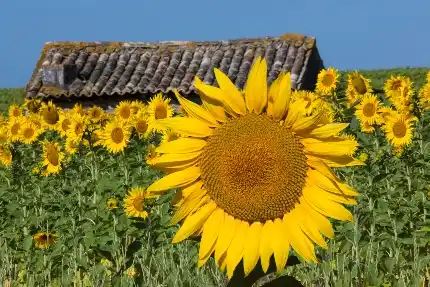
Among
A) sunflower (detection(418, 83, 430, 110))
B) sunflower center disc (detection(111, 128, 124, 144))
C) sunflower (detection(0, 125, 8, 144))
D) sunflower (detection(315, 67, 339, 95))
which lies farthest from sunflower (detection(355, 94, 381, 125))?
sunflower (detection(0, 125, 8, 144))

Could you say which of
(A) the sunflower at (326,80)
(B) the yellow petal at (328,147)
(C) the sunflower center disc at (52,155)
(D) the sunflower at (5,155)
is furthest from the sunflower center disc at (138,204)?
(A) the sunflower at (326,80)

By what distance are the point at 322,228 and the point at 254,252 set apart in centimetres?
24

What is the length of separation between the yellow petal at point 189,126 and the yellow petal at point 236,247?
0.34m

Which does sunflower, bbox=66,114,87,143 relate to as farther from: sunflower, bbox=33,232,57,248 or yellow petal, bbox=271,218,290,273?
yellow petal, bbox=271,218,290,273

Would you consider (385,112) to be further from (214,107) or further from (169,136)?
(214,107)

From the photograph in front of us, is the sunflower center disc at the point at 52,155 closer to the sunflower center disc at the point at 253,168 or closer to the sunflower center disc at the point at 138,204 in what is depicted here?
the sunflower center disc at the point at 138,204

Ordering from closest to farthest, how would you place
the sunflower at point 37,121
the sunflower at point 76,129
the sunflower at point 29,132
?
the sunflower at point 76,129 → the sunflower at point 29,132 → the sunflower at point 37,121

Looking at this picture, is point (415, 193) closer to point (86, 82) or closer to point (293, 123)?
point (293, 123)

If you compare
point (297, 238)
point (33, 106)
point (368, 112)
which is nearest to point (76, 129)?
point (33, 106)

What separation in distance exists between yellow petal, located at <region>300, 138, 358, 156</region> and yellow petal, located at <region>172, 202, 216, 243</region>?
0.37 meters

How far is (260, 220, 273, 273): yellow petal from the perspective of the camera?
2.74 metres

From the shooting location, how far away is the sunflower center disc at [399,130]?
9.10 m

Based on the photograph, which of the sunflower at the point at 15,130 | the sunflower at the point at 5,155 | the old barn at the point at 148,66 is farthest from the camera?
the old barn at the point at 148,66

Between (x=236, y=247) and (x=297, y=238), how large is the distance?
20 centimetres
